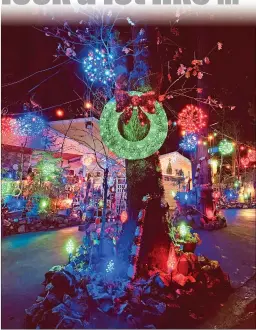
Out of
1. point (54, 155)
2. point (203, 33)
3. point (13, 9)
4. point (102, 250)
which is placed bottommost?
point (102, 250)

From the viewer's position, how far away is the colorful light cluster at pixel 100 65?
6.84m

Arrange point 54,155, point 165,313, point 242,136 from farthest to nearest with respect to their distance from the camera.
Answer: point 242,136 → point 54,155 → point 165,313

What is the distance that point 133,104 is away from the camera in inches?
206

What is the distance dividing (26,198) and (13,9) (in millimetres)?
9977

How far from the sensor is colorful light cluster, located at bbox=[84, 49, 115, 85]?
22.5 ft

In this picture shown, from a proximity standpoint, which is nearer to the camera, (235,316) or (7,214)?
(235,316)

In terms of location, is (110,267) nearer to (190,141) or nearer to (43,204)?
(43,204)

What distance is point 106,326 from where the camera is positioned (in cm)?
440

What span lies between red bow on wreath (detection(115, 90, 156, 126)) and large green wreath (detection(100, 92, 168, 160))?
0.21 meters

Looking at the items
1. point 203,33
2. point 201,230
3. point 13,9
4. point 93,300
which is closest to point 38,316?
point 93,300

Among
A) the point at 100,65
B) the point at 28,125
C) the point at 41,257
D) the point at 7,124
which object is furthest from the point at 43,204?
the point at 100,65

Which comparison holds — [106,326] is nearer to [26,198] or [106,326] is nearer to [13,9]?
[13,9]

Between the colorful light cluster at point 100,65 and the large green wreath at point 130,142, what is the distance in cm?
228

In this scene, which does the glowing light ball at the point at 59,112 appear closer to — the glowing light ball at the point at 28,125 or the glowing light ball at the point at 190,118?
the glowing light ball at the point at 28,125
